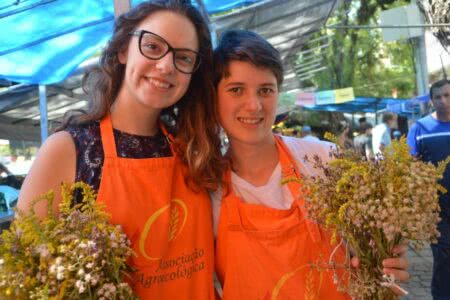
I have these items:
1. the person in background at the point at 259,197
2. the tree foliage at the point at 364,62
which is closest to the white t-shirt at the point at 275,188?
the person in background at the point at 259,197

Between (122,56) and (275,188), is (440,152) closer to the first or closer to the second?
(275,188)

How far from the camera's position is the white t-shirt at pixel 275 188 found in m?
1.85

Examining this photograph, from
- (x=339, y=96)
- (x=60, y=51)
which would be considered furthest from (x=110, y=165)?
(x=339, y=96)

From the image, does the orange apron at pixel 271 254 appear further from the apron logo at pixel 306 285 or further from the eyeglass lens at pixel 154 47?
the eyeglass lens at pixel 154 47

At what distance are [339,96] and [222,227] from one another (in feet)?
39.0

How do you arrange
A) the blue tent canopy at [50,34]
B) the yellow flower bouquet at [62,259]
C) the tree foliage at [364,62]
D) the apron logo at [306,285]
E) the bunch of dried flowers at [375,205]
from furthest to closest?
the tree foliage at [364,62], the blue tent canopy at [50,34], the apron logo at [306,285], the bunch of dried flowers at [375,205], the yellow flower bouquet at [62,259]

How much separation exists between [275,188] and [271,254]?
0.97 ft

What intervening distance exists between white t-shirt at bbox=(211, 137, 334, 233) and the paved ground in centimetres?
323

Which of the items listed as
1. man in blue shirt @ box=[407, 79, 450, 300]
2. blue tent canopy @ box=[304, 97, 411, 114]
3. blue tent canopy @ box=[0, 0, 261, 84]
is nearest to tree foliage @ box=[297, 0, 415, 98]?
blue tent canopy @ box=[304, 97, 411, 114]

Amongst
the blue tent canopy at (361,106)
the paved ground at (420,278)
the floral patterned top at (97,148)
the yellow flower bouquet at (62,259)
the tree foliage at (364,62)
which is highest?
the tree foliage at (364,62)

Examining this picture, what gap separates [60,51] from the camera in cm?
480

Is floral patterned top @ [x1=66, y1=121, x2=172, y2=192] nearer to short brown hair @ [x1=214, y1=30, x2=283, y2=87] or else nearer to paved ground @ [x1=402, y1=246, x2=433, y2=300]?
short brown hair @ [x1=214, y1=30, x2=283, y2=87]

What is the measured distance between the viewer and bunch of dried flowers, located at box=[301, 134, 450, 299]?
1325mm

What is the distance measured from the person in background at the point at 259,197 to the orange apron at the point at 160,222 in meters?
0.10
